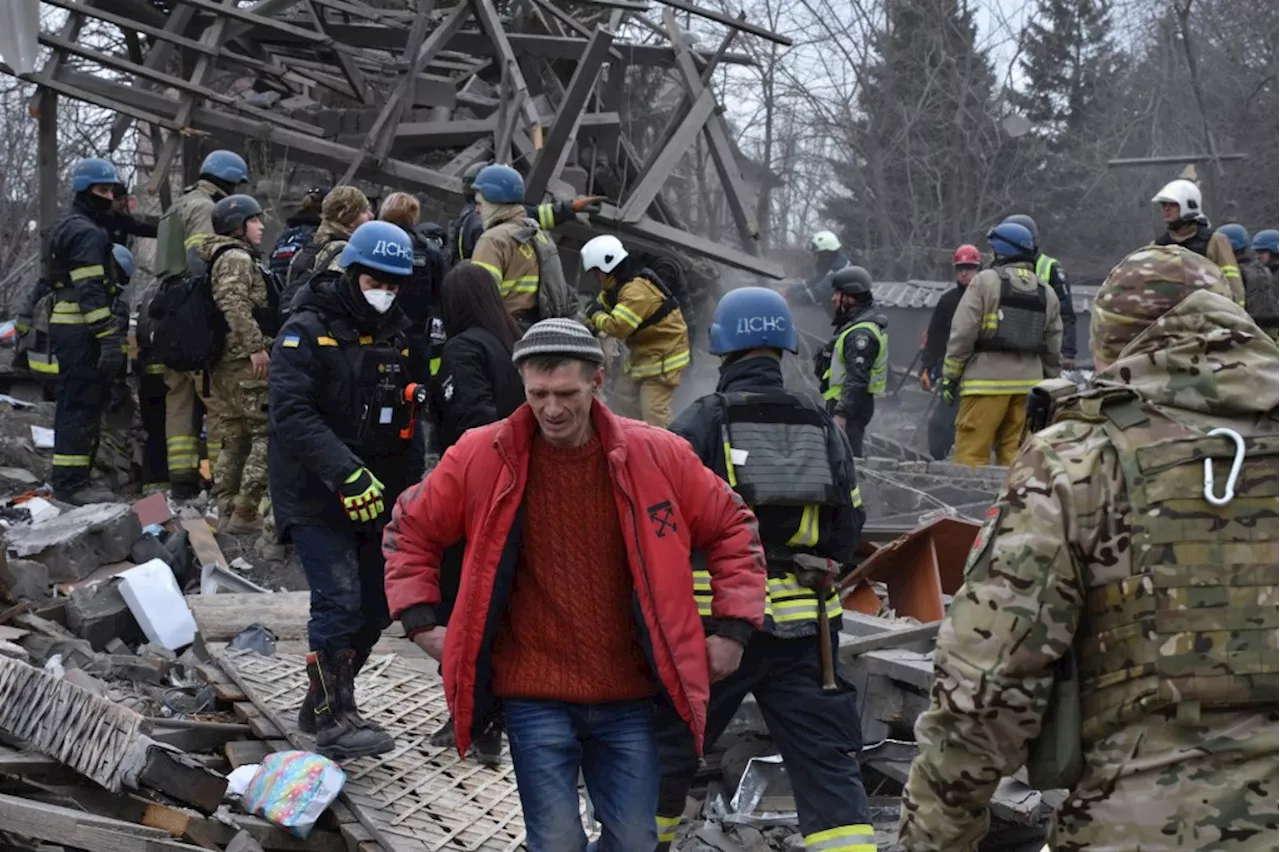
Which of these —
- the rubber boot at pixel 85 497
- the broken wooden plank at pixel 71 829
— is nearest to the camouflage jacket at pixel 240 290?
the rubber boot at pixel 85 497

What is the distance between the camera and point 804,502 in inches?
178

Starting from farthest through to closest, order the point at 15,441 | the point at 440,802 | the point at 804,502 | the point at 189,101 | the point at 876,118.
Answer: the point at 876,118, the point at 189,101, the point at 15,441, the point at 440,802, the point at 804,502

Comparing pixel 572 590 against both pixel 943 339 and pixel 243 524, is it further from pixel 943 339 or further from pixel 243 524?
pixel 943 339

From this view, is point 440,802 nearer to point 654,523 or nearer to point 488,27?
point 654,523

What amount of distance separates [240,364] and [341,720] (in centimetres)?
390

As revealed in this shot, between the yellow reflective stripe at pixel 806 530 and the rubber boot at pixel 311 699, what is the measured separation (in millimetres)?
1984

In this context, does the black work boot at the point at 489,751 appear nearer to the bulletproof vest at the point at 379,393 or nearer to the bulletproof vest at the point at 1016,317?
the bulletproof vest at the point at 379,393

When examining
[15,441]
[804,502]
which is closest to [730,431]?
[804,502]

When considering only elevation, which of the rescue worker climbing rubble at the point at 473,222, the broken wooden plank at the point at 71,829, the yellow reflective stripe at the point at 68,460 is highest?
the rescue worker climbing rubble at the point at 473,222

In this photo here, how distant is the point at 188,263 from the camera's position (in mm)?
9258

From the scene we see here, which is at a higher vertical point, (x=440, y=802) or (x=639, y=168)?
(x=639, y=168)


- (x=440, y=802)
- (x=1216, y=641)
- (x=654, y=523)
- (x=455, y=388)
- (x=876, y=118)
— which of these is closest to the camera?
(x=1216, y=641)

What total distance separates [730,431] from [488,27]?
851 cm

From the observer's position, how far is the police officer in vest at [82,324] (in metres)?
9.31
